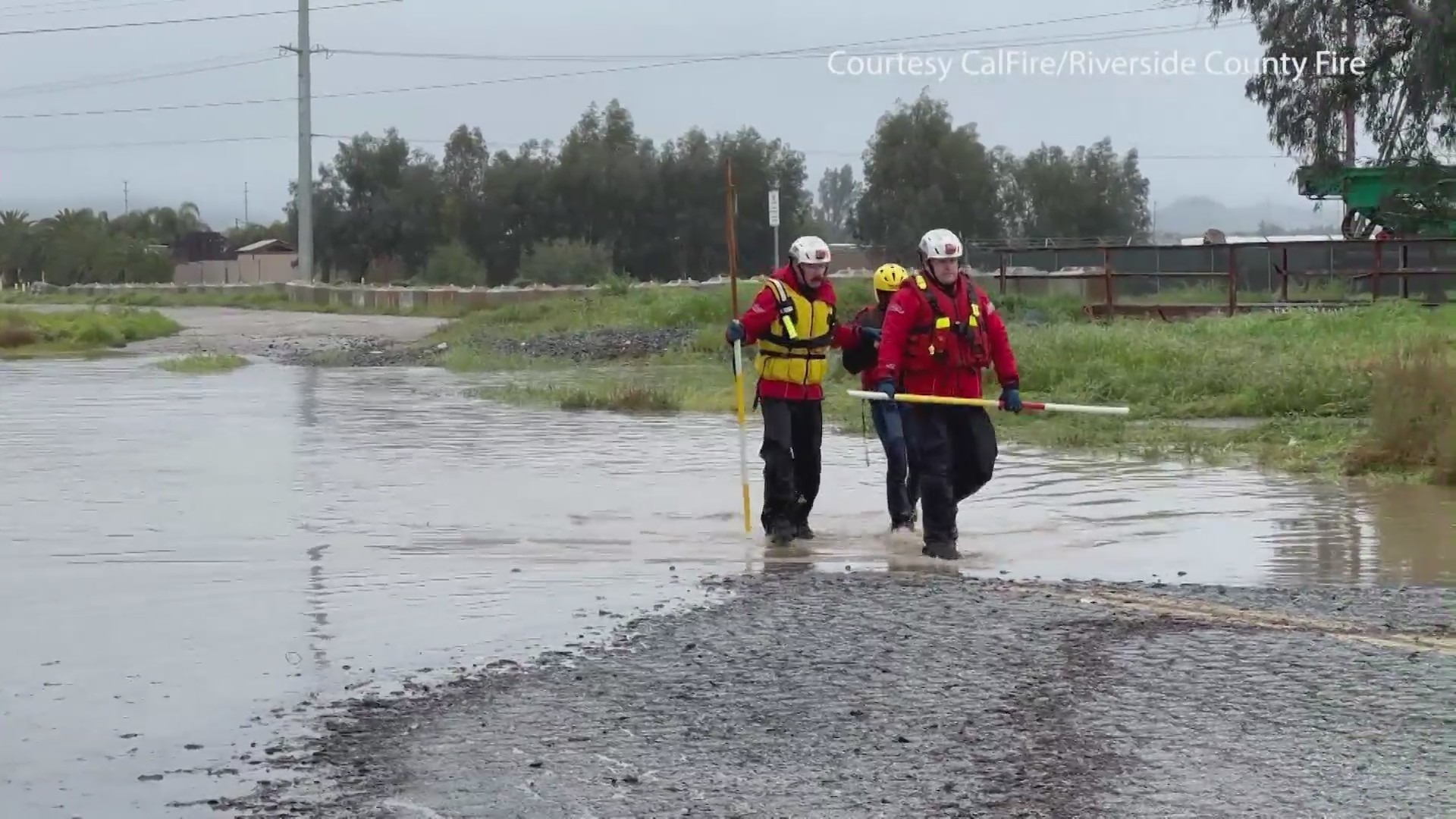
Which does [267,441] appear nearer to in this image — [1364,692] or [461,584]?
[461,584]

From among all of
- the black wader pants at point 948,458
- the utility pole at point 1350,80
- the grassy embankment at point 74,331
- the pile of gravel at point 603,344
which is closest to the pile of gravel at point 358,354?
the pile of gravel at point 603,344

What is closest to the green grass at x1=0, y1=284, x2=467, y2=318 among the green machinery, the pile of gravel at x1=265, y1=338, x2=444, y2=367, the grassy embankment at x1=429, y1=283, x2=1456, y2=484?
the pile of gravel at x1=265, y1=338, x2=444, y2=367

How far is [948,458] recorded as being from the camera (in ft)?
35.3

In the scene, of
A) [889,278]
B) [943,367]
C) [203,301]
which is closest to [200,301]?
[203,301]

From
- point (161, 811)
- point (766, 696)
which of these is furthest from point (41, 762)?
point (766, 696)

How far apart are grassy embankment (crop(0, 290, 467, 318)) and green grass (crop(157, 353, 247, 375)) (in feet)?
39.7

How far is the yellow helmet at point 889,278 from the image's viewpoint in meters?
12.1

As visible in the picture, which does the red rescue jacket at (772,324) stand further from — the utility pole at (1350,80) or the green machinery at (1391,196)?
the green machinery at (1391,196)

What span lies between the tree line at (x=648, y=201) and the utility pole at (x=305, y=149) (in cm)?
842

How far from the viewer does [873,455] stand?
54.9 feet

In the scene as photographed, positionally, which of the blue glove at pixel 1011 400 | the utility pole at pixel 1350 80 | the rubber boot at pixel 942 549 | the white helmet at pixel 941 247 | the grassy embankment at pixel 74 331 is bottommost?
the rubber boot at pixel 942 549

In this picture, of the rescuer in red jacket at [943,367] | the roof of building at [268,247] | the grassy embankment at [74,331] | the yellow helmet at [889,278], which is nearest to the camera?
the rescuer in red jacket at [943,367]

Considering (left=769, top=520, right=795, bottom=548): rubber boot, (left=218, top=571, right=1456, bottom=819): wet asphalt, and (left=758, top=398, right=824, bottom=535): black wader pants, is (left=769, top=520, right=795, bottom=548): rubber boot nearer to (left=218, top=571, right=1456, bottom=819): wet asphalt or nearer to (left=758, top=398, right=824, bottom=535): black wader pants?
(left=758, top=398, right=824, bottom=535): black wader pants

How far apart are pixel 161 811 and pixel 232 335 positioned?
1417 inches
